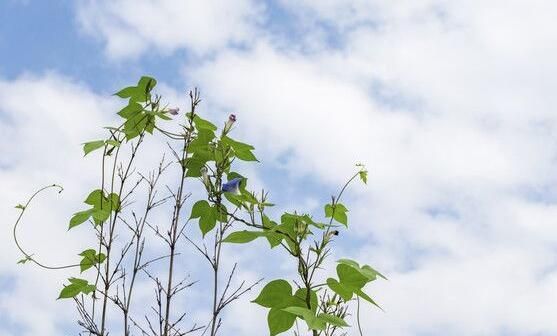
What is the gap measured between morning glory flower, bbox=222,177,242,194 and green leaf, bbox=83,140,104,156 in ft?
2.04

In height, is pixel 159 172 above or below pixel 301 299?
above

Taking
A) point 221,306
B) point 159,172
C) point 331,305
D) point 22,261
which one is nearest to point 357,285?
point 331,305

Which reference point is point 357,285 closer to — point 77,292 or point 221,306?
point 221,306

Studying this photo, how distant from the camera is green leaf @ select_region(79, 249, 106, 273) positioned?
12.2 ft

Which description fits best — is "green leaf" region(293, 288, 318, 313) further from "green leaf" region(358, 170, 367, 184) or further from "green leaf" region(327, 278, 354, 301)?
"green leaf" region(358, 170, 367, 184)

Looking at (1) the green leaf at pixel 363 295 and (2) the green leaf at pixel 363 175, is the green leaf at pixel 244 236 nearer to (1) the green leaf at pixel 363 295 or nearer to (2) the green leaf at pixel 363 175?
(1) the green leaf at pixel 363 295

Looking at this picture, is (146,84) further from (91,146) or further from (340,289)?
(340,289)

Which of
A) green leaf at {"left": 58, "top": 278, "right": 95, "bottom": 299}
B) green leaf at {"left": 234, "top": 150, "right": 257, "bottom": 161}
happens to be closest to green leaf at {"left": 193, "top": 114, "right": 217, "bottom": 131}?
green leaf at {"left": 234, "top": 150, "right": 257, "bottom": 161}

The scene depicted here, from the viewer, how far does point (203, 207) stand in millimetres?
3330

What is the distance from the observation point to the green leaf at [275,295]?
277 centimetres

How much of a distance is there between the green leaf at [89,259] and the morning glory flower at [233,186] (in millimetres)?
856

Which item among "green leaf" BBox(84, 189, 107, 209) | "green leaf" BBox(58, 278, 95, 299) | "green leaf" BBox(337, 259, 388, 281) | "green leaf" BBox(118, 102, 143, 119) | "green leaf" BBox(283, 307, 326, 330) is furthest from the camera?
"green leaf" BBox(84, 189, 107, 209)

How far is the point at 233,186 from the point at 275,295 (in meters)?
0.58

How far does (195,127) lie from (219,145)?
0.19 meters
